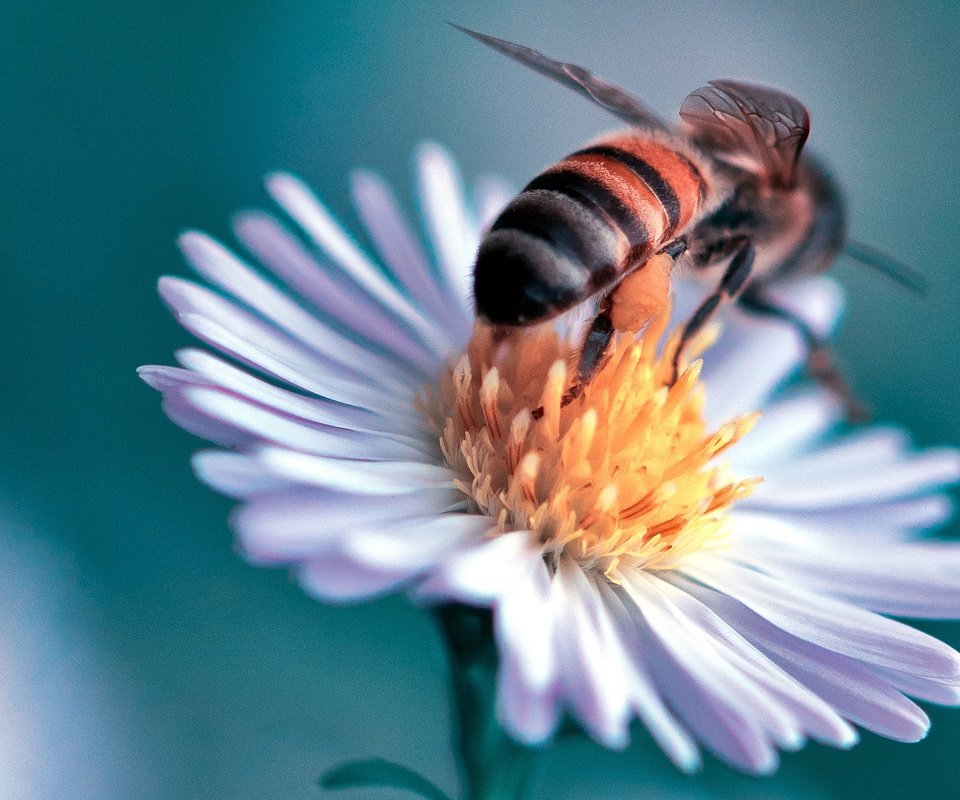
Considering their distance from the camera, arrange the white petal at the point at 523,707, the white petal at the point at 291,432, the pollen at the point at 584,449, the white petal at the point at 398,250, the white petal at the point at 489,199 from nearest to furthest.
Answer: the white petal at the point at 523,707, the white petal at the point at 291,432, the pollen at the point at 584,449, the white petal at the point at 398,250, the white petal at the point at 489,199

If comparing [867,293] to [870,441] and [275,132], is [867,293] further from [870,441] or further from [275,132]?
[275,132]

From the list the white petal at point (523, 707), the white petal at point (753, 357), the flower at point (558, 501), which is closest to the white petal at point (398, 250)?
the flower at point (558, 501)

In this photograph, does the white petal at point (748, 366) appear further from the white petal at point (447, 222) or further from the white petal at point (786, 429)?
the white petal at point (447, 222)

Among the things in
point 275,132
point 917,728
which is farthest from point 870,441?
point 275,132

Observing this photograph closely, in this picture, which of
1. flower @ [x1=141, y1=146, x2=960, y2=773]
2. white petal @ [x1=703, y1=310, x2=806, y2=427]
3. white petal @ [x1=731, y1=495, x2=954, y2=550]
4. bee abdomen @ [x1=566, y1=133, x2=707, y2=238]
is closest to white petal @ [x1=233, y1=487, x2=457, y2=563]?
flower @ [x1=141, y1=146, x2=960, y2=773]

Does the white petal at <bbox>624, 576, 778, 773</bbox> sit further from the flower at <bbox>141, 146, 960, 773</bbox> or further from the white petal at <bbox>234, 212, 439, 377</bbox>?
the white petal at <bbox>234, 212, 439, 377</bbox>

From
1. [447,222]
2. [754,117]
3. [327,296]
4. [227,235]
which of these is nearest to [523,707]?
[754,117]

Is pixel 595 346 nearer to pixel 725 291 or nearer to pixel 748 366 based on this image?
pixel 725 291
